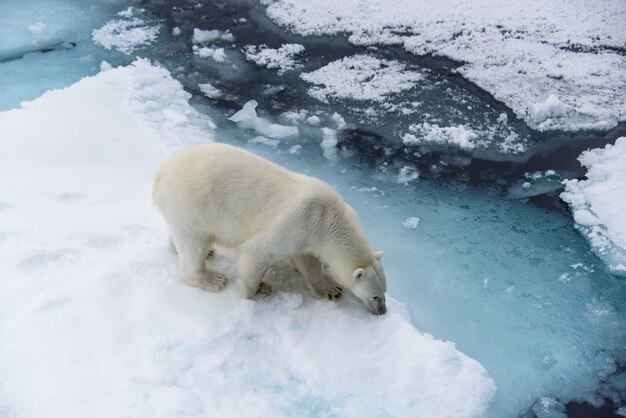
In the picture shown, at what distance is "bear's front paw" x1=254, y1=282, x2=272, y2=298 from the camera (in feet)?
12.3

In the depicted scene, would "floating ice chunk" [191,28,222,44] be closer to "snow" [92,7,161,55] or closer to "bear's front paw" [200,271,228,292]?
"snow" [92,7,161,55]

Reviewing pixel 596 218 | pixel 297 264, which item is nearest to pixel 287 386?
pixel 297 264

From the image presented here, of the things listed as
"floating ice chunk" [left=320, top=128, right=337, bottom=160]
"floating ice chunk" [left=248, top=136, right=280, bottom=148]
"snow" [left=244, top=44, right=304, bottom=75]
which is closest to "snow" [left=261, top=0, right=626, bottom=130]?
"snow" [left=244, top=44, right=304, bottom=75]

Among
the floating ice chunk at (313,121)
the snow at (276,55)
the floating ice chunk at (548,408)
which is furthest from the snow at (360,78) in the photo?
the floating ice chunk at (548,408)

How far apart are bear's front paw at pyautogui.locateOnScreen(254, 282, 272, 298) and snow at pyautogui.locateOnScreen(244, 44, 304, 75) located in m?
3.63

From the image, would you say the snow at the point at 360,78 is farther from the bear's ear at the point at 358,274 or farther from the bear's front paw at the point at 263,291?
the bear's ear at the point at 358,274

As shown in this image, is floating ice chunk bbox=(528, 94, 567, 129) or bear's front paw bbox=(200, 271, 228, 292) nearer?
bear's front paw bbox=(200, 271, 228, 292)

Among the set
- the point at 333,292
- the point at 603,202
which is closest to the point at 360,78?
the point at 603,202

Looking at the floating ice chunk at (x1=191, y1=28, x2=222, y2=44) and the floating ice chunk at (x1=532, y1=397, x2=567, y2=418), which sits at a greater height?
the floating ice chunk at (x1=532, y1=397, x2=567, y2=418)

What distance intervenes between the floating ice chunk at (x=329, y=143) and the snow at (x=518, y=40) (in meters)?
1.86

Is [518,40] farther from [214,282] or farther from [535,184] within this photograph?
[214,282]

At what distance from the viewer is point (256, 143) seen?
578 centimetres

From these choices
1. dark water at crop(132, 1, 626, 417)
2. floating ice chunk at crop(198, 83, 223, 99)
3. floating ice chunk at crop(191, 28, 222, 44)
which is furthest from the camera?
floating ice chunk at crop(191, 28, 222, 44)

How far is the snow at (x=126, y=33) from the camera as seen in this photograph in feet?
23.4
